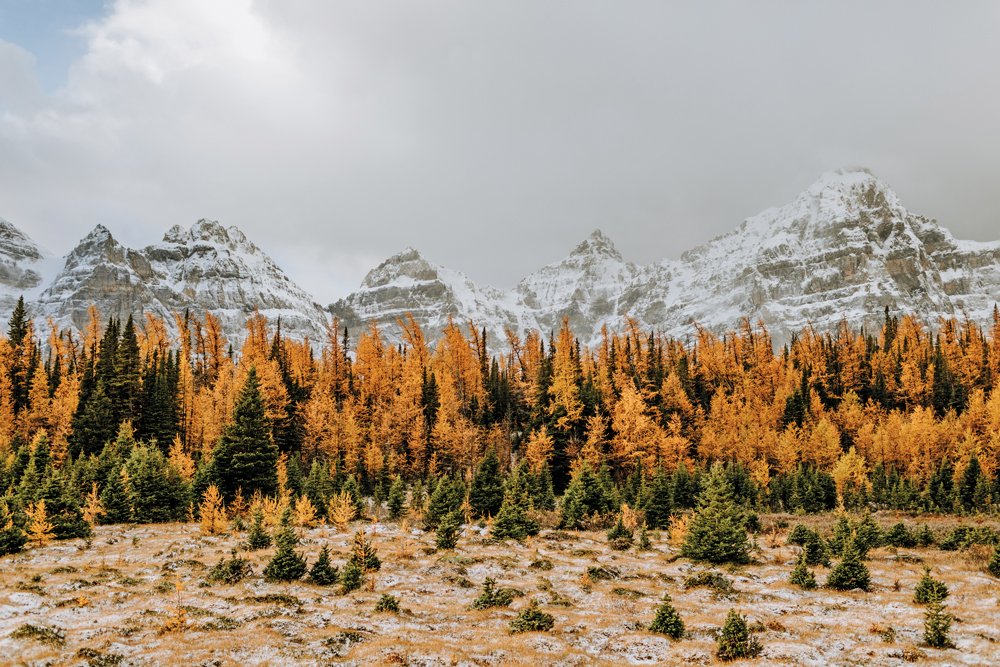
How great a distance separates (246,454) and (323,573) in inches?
877

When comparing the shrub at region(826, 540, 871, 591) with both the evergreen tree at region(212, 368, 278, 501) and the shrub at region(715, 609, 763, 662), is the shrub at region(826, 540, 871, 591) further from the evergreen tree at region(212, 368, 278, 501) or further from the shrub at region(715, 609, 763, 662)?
the evergreen tree at region(212, 368, 278, 501)

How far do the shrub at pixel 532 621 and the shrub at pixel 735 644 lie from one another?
19.1ft

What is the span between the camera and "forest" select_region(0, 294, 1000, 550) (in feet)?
149

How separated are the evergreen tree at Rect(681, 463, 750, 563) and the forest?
37.4 ft

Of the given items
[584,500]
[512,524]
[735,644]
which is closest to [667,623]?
[735,644]

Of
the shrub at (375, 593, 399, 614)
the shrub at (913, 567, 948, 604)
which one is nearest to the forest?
the shrub at (375, 593, 399, 614)

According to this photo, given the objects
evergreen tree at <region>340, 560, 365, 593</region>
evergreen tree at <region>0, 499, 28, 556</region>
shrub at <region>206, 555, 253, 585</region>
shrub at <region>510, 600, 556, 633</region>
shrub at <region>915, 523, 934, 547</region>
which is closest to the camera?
shrub at <region>510, 600, 556, 633</region>

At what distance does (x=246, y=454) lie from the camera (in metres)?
45.2

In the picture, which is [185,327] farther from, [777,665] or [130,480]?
[777,665]

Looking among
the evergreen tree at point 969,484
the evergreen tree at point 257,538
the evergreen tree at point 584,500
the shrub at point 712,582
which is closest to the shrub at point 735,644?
the shrub at point 712,582

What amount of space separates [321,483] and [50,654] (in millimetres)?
28543

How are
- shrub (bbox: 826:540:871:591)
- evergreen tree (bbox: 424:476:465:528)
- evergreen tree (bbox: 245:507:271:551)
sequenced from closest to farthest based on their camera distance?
1. shrub (bbox: 826:540:871:591)
2. evergreen tree (bbox: 245:507:271:551)
3. evergreen tree (bbox: 424:476:465:528)

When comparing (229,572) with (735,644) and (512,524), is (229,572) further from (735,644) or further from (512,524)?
(735,644)

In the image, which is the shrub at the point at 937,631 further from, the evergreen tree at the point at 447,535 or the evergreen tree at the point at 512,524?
the evergreen tree at the point at 512,524
